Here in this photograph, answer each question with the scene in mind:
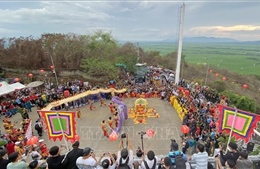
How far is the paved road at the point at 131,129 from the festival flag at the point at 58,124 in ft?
14.9

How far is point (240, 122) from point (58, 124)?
588cm

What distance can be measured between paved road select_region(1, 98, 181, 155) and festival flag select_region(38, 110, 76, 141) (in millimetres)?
4527

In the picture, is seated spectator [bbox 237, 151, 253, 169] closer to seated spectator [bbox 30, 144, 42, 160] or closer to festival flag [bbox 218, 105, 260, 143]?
festival flag [bbox 218, 105, 260, 143]

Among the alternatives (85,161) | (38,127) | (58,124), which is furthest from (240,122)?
(38,127)

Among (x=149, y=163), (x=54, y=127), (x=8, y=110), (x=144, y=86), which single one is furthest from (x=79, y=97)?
(x=149, y=163)

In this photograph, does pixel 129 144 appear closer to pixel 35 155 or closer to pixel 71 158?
pixel 71 158

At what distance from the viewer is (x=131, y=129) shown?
45.1 ft

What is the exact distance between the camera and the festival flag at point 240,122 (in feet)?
20.4

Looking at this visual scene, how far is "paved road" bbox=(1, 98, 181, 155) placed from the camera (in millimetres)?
11516

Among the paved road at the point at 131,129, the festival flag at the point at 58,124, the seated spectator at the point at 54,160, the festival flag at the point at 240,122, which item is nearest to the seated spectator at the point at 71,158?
the seated spectator at the point at 54,160

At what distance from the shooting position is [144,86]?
74.3 feet

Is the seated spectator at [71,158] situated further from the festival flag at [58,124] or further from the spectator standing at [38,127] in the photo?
the spectator standing at [38,127]

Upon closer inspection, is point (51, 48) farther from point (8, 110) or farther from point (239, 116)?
point (239, 116)

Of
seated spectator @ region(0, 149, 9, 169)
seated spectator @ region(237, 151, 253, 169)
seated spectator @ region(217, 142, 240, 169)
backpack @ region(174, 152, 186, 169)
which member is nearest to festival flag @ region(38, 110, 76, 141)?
seated spectator @ region(0, 149, 9, 169)
